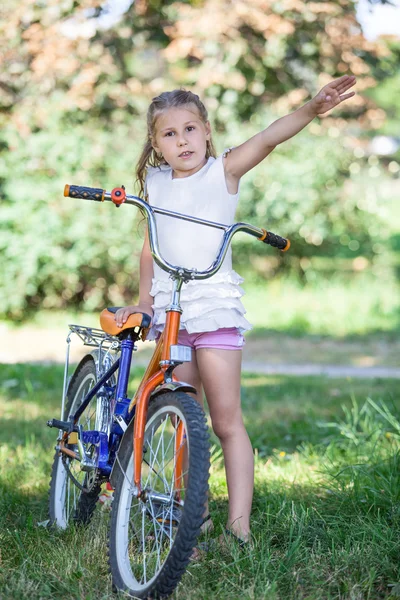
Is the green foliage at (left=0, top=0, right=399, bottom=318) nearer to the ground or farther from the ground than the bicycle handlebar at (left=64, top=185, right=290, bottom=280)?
farther from the ground

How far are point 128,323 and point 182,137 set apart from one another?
26.2 inches

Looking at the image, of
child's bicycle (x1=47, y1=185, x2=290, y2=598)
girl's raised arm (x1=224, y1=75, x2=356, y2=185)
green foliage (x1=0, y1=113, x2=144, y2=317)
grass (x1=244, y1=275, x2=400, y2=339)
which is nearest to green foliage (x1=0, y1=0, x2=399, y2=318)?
green foliage (x1=0, y1=113, x2=144, y2=317)

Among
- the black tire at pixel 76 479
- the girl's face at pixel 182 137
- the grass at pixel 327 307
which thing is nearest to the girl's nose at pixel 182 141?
the girl's face at pixel 182 137

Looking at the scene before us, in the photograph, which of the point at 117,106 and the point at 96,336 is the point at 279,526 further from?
the point at 117,106

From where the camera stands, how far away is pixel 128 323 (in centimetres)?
278

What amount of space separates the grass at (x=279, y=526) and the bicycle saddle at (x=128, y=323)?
70 cm

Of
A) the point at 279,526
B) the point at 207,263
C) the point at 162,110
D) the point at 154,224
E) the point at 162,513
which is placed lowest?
the point at 279,526

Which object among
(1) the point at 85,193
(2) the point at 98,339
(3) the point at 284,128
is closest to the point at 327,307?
(2) the point at 98,339

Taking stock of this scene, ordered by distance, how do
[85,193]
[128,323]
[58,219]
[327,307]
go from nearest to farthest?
[85,193] < [128,323] < [58,219] < [327,307]

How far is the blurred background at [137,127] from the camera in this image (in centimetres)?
888

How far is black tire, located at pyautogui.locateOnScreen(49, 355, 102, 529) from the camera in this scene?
303 cm

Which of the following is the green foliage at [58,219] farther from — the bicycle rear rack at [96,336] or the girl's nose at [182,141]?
the girl's nose at [182,141]

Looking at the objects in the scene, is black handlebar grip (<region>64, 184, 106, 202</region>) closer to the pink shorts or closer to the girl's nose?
the girl's nose

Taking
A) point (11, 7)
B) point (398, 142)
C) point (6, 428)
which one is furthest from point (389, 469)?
point (398, 142)
